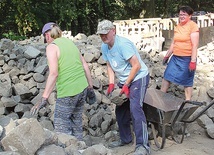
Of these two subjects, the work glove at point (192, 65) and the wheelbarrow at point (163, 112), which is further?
the work glove at point (192, 65)

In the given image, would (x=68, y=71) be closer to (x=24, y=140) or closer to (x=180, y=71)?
(x=24, y=140)

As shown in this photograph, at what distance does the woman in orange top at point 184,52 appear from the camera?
5016 mm

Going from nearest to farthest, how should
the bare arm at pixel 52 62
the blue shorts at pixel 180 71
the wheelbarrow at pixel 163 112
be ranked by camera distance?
1. the bare arm at pixel 52 62
2. the wheelbarrow at pixel 163 112
3. the blue shorts at pixel 180 71

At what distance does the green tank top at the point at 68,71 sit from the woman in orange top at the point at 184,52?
6.06ft

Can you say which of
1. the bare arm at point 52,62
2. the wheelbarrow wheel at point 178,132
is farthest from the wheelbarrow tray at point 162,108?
the bare arm at point 52,62

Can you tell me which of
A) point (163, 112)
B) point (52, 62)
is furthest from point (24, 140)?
point (163, 112)

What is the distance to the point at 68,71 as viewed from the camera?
387 centimetres

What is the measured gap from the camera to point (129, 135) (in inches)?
188

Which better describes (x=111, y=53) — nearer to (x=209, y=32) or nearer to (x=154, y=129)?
(x=154, y=129)

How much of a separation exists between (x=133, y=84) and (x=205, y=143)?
171 centimetres

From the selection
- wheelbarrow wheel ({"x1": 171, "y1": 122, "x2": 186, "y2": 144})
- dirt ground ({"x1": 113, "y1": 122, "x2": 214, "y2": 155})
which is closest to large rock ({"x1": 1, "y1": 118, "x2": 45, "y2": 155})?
dirt ground ({"x1": 113, "y1": 122, "x2": 214, "y2": 155})

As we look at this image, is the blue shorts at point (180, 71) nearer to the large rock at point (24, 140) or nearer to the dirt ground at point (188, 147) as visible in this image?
the dirt ground at point (188, 147)

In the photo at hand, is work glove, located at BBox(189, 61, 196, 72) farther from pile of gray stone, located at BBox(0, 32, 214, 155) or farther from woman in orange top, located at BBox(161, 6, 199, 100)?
pile of gray stone, located at BBox(0, 32, 214, 155)

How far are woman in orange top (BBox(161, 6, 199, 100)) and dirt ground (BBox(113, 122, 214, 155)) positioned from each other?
640 mm
